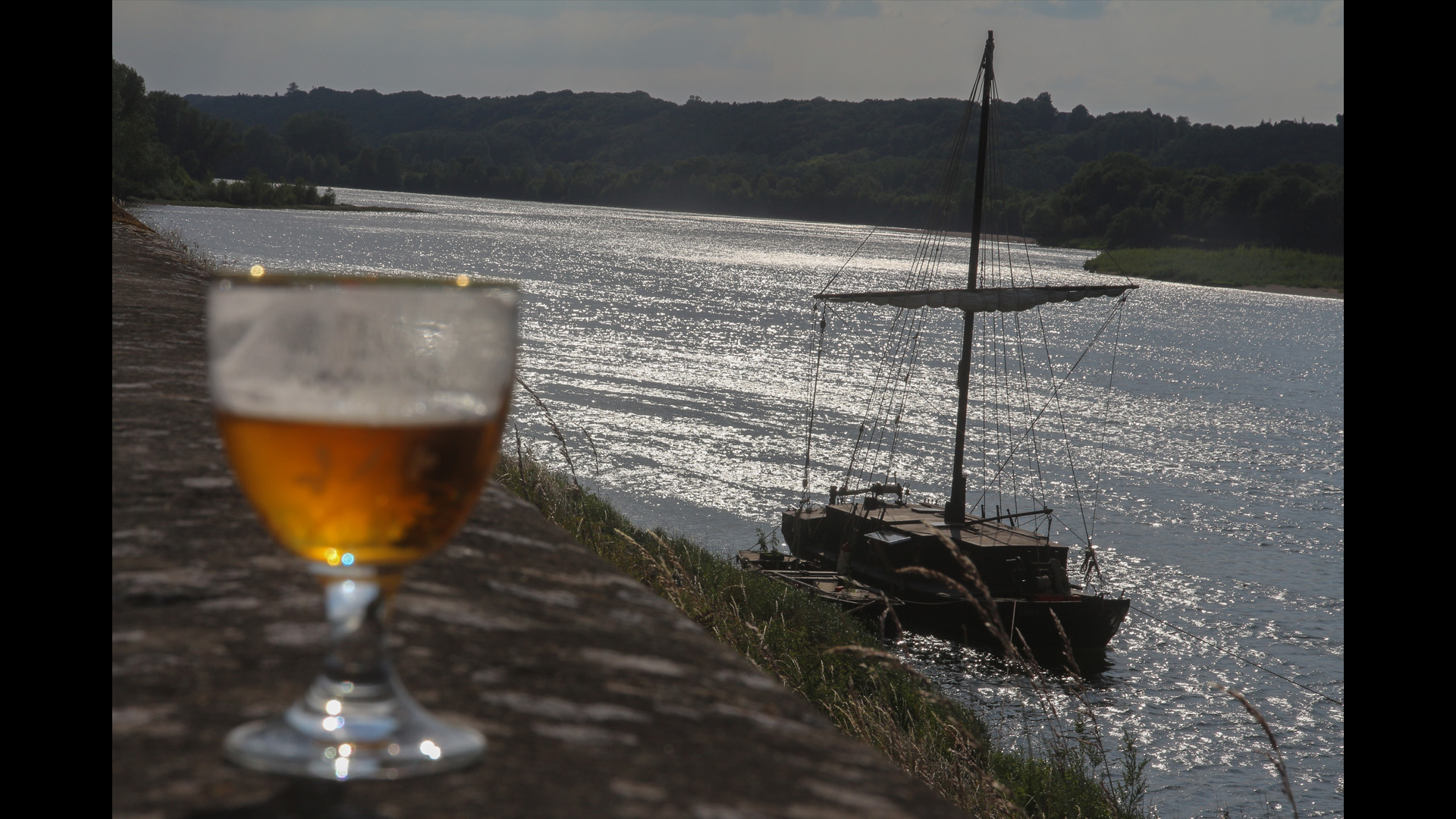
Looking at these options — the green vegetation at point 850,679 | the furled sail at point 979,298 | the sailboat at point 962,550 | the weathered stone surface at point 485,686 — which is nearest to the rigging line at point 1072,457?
the furled sail at point 979,298

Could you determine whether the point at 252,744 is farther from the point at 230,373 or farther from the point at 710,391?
the point at 710,391

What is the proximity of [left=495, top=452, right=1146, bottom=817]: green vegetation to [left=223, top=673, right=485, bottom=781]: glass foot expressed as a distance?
201cm

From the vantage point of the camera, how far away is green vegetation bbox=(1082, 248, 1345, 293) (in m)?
108

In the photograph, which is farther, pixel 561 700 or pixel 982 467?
pixel 982 467

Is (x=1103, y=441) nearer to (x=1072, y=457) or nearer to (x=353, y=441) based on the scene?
(x=1072, y=457)

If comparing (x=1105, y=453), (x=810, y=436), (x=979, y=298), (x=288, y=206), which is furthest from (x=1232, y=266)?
(x=288, y=206)

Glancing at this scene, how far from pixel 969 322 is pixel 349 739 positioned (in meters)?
30.0

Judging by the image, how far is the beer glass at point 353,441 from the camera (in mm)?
676

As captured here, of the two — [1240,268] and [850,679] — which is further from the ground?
[1240,268]

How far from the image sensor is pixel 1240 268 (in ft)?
377

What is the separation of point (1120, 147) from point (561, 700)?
182 metres

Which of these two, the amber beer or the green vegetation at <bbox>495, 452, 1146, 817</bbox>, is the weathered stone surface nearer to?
the amber beer
